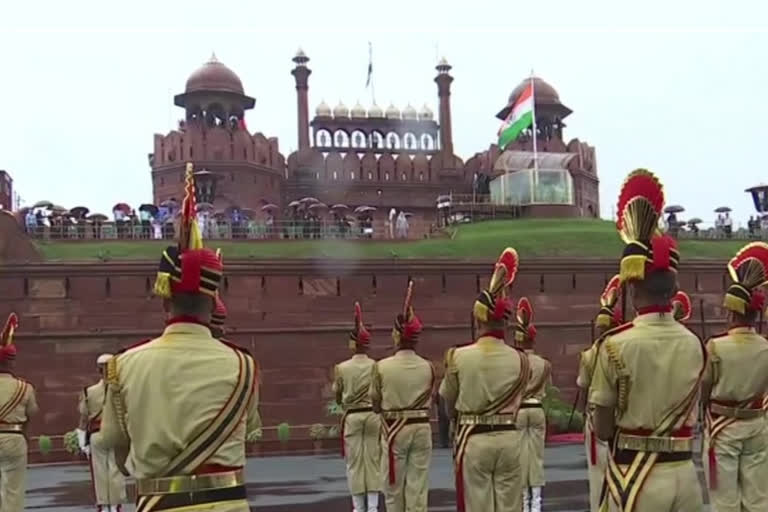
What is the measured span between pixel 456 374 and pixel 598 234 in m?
20.3

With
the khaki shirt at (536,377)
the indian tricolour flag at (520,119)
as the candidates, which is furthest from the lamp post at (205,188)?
the khaki shirt at (536,377)

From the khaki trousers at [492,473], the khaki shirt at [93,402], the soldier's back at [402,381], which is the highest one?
the soldier's back at [402,381]

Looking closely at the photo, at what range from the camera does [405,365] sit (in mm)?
8477

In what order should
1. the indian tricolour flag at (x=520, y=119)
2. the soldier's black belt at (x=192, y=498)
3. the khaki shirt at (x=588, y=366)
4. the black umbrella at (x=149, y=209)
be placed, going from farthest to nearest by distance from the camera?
the indian tricolour flag at (x=520, y=119)
the black umbrella at (x=149, y=209)
the khaki shirt at (x=588, y=366)
the soldier's black belt at (x=192, y=498)

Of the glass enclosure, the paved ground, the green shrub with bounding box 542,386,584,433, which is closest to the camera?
the paved ground

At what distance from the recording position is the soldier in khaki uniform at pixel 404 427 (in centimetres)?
840

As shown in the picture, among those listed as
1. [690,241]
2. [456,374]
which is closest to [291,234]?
[690,241]

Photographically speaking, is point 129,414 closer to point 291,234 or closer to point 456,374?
point 456,374

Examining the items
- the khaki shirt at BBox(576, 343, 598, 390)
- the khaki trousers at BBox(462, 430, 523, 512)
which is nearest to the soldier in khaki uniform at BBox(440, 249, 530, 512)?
the khaki trousers at BBox(462, 430, 523, 512)

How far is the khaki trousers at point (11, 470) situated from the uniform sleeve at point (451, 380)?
4098mm

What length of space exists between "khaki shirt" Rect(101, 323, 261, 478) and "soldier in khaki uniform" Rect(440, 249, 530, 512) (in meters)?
3.11

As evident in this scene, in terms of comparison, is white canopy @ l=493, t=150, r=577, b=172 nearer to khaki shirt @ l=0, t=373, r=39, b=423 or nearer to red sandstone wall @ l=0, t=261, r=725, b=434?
red sandstone wall @ l=0, t=261, r=725, b=434

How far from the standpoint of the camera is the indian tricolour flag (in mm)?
33562

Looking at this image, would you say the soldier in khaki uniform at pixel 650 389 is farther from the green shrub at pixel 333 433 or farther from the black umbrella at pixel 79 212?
the black umbrella at pixel 79 212
